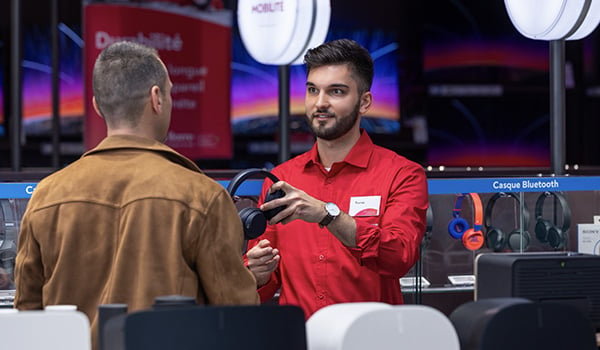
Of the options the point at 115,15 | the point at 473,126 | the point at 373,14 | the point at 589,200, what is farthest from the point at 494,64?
the point at 589,200

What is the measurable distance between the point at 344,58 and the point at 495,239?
1.14m

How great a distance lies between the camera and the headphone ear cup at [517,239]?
3.87 metres

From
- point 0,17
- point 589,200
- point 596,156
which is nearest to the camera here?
point 589,200

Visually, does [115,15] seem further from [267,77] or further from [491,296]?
[491,296]

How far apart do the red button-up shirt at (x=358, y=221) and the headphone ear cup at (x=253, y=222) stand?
0.38 meters

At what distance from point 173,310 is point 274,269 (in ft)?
3.95

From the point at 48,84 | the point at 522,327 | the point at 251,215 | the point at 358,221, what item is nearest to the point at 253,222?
the point at 251,215

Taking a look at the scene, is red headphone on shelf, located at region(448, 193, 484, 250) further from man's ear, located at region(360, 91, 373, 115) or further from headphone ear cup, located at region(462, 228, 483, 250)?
man's ear, located at region(360, 91, 373, 115)

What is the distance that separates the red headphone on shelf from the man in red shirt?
0.75 m

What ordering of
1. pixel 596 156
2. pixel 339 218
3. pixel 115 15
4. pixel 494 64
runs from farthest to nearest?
1. pixel 596 156
2. pixel 494 64
3. pixel 115 15
4. pixel 339 218

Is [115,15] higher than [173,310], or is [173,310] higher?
[115,15]

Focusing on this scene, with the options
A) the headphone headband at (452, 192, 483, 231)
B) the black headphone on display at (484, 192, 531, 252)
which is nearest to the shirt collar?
the headphone headband at (452, 192, 483, 231)

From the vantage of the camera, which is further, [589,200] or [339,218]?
[589,200]

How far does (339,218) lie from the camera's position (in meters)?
2.83
